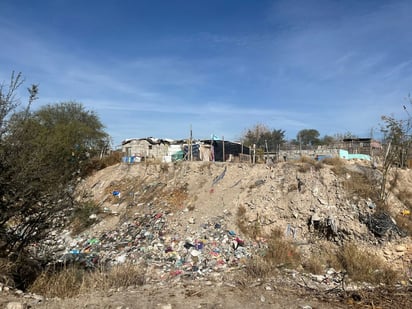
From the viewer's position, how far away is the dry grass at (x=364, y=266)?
6869 mm

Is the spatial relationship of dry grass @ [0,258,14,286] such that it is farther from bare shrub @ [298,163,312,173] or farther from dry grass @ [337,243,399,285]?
bare shrub @ [298,163,312,173]

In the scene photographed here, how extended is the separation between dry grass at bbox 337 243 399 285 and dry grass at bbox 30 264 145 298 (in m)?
5.15

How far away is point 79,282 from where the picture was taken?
4508 mm

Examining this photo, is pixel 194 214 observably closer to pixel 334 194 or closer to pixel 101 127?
pixel 334 194

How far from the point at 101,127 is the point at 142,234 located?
1791 centimetres

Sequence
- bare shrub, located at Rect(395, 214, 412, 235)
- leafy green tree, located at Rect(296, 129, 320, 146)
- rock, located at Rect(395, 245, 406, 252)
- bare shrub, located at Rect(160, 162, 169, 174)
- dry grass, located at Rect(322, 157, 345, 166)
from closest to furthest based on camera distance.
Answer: rock, located at Rect(395, 245, 406, 252) < bare shrub, located at Rect(395, 214, 412, 235) < dry grass, located at Rect(322, 157, 345, 166) < bare shrub, located at Rect(160, 162, 169, 174) < leafy green tree, located at Rect(296, 129, 320, 146)

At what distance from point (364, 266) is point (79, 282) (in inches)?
252

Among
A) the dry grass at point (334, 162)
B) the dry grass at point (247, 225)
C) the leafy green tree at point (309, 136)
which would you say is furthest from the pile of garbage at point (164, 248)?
the leafy green tree at point (309, 136)

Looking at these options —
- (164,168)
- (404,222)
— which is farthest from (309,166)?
(164,168)

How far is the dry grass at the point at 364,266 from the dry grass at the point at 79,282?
A: 5153 mm

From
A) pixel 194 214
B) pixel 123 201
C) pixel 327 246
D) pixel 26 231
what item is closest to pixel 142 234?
pixel 194 214

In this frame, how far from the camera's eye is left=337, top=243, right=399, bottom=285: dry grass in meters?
6.87

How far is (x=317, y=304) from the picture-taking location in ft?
12.1

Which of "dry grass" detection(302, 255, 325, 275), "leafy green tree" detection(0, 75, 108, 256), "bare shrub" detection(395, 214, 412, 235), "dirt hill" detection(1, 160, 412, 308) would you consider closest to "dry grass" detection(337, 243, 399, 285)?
"dirt hill" detection(1, 160, 412, 308)
